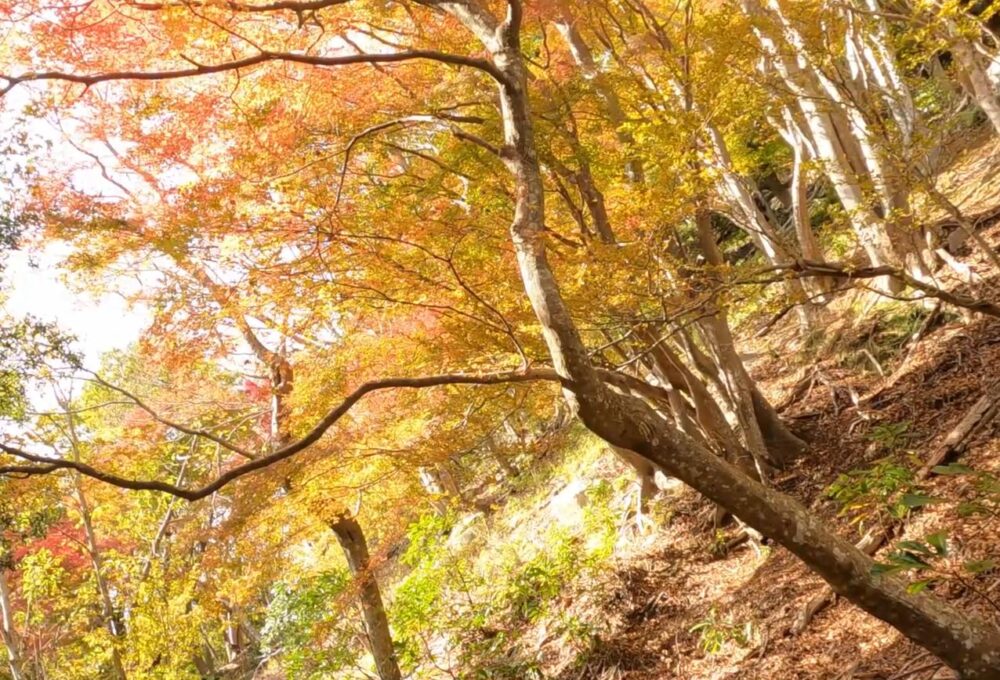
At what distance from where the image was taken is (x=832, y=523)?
5.64m

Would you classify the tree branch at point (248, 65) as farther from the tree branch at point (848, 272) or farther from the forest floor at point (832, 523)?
the forest floor at point (832, 523)

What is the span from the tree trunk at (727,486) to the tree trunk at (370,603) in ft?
18.4

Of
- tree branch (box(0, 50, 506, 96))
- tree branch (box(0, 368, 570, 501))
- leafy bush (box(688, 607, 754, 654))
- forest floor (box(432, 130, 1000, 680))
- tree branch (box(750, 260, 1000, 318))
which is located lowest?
leafy bush (box(688, 607, 754, 654))

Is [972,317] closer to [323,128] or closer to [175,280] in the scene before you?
[323,128]

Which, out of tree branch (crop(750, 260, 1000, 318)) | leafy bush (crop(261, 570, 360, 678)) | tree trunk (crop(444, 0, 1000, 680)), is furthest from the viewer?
leafy bush (crop(261, 570, 360, 678))

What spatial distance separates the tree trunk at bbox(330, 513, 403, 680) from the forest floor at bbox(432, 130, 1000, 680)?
6.86ft

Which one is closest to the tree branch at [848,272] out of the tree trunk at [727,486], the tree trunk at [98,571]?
the tree trunk at [727,486]

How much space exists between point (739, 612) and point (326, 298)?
4211 millimetres

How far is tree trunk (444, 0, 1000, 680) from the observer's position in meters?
2.96

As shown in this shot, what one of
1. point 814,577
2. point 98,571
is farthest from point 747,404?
point 98,571

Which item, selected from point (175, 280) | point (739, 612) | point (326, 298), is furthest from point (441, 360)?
point (175, 280)

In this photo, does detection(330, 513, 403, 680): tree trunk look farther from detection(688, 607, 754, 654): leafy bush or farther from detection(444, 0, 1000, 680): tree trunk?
detection(444, 0, 1000, 680): tree trunk

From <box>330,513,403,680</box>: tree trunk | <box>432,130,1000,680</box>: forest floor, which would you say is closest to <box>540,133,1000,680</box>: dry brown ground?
<box>432,130,1000,680</box>: forest floor

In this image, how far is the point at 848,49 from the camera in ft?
21.9
